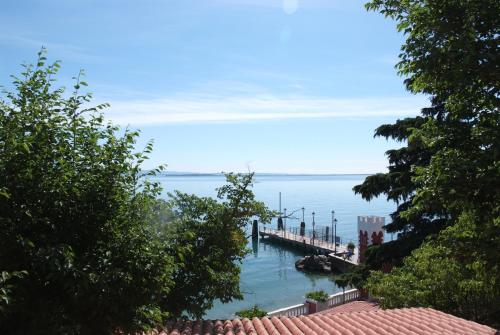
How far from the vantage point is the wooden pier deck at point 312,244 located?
49.7 metres

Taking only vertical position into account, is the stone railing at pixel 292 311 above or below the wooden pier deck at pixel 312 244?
above

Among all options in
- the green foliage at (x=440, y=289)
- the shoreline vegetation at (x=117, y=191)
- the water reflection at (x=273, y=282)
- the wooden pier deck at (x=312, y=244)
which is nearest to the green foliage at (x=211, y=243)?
the shoreline vegetation at (x=117, y=191)

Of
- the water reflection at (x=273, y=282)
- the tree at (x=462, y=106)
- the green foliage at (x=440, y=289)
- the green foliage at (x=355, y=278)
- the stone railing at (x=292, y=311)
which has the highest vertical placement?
the tree at (x=462, y=106)

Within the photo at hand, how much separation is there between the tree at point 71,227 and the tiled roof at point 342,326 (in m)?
3.17

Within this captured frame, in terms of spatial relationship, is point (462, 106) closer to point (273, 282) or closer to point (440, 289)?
point (440, 289)

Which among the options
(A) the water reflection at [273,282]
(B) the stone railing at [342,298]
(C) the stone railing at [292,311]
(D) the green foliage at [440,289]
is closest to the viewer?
(D) the green foliage at [440,289]

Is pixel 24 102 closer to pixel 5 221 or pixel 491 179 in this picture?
pixel 5 221

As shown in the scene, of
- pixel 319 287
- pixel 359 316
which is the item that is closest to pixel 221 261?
pixel 359 316

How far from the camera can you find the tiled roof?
28.2 feet

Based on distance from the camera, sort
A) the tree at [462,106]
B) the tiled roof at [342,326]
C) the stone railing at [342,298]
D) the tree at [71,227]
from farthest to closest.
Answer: the stone railing at [342,298], the tiled roof at [342,326], the tree at [462,106], the tree at [71,227]

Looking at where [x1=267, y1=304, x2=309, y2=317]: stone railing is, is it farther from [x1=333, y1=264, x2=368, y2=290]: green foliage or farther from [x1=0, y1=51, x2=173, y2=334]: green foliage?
[x1=0, y1=51, x2=173, y2=334]: green foliage

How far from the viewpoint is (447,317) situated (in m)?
10.0

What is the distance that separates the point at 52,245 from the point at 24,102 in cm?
233

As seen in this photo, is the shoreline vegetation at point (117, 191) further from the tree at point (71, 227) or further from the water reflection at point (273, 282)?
the water reflection at point (273, 282)
